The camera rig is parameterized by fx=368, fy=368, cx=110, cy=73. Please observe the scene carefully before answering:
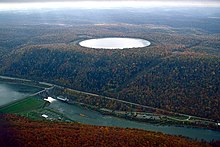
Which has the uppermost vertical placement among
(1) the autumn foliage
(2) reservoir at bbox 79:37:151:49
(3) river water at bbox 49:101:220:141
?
(2) reservoir at bbox 79:37:151:49

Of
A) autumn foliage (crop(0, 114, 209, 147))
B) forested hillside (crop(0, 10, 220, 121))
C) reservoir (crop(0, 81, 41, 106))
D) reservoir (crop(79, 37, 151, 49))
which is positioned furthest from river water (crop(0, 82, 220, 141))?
reservoir (crop(79, 37, 151, 49))

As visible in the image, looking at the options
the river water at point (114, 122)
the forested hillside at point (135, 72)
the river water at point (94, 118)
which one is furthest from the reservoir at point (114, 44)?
the river water at point (114, 122)

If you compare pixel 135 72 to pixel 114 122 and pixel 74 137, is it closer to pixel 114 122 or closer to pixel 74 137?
pixel 114 122

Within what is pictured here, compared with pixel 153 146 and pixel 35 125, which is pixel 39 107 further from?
pixel 153 146

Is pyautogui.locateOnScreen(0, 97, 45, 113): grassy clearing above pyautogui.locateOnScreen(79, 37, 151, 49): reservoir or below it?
below

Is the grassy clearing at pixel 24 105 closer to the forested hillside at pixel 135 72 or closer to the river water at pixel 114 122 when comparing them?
the river water at pixel 114 122

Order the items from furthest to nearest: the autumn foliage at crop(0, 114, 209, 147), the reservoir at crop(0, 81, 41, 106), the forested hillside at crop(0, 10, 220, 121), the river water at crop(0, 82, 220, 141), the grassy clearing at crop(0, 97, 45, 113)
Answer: the reservoir at crop(0, 81, 41, 106)
the forested hillside at crop(0, 10, 220, 121)
the grassy clearing at crop(0, 97, 45, 113)
the river water at crop(0, 82, 220, 141)
the autumn foliage at crop(0, 114, 209, 147)

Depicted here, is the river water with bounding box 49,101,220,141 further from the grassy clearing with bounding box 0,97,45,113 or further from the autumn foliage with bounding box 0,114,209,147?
the autumn foliage with bounding box 0,114,209,147
